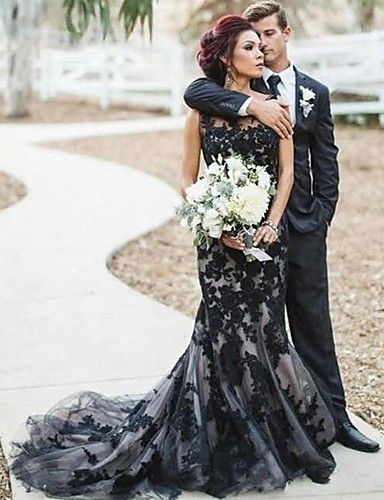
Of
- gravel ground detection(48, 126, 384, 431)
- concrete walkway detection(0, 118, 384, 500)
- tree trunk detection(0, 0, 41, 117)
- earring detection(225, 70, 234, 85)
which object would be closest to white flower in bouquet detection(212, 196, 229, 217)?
earring detection(225, 70, 234, 85)

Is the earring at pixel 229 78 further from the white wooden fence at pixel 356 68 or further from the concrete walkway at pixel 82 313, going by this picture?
the white wooden fence at pixel 356 68

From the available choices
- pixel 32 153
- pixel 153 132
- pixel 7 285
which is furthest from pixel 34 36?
pixel 7 285

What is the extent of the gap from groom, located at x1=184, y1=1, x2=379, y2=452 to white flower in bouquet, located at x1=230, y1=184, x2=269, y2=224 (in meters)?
0.27

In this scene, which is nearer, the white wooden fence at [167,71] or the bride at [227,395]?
the bride at [227,395]

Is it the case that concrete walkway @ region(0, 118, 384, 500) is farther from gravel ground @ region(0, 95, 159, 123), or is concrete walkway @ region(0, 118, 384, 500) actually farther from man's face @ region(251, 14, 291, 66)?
gravel ground @ region(0, 95, 159, 123)

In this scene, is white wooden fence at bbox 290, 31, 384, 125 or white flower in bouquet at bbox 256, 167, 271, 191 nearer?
white flower in bouquet at bbox 256, 167, 271, 191

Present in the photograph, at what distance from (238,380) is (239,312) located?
0.28 meters

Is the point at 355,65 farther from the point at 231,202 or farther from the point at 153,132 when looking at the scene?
the point at 231,202

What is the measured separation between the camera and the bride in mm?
4461

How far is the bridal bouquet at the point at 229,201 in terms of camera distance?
14.4 ft

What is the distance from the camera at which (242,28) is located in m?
4.48

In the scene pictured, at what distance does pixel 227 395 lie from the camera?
14.9 ft

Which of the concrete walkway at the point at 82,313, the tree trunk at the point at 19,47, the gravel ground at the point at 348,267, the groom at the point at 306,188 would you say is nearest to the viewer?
the groom at the point at 306,188

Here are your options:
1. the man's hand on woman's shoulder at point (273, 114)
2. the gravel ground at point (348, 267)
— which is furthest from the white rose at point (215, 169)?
the gravel ground at point (348, 267)
